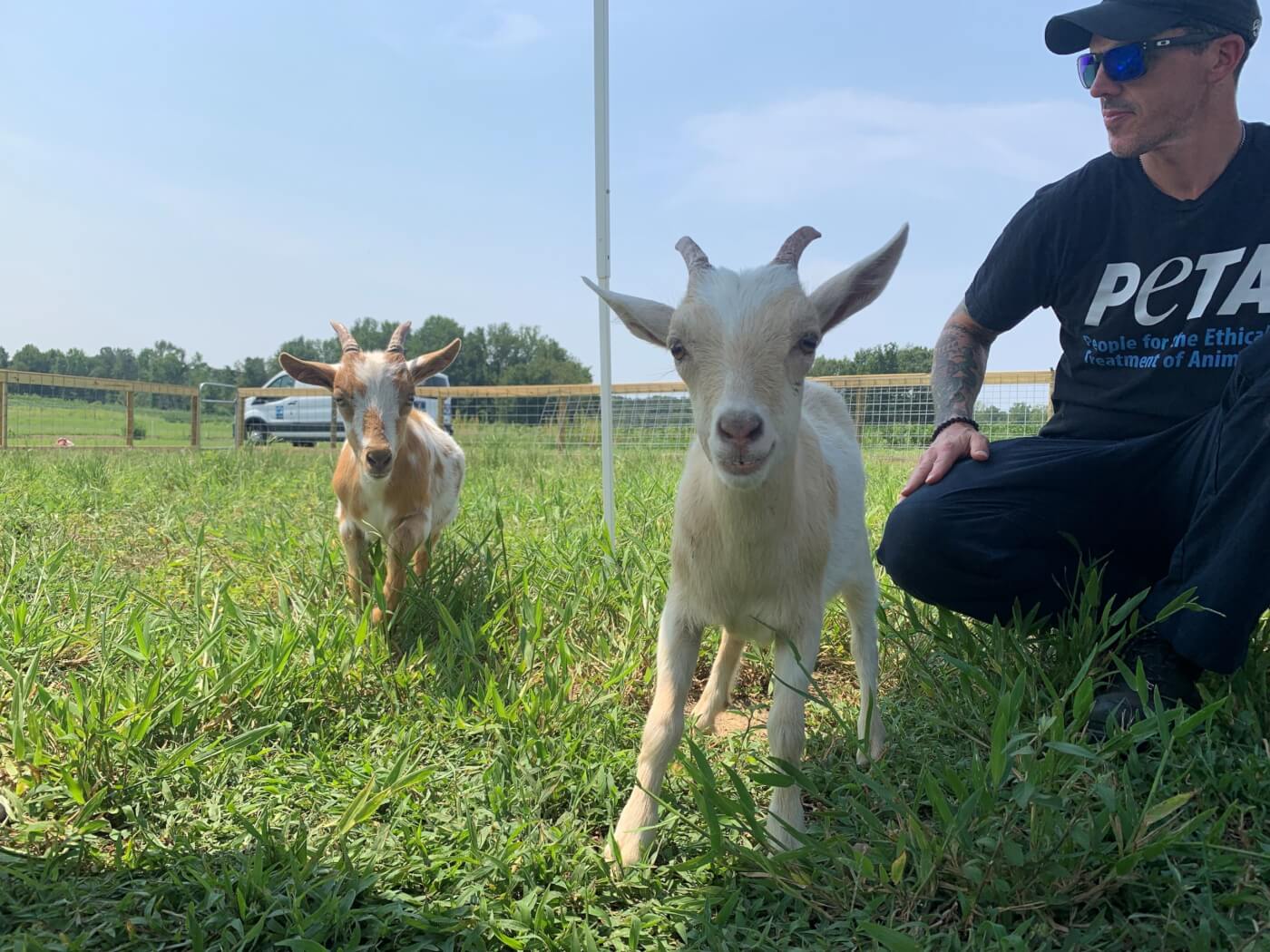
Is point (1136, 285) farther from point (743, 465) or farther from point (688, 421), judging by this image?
point (688, 421)

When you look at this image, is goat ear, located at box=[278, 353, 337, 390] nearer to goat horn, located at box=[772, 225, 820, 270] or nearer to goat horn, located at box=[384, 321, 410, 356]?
goat horn, located at box=[384, 321, 410, 356]

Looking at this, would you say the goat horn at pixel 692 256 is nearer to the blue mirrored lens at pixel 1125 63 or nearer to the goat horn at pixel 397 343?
the blue mirrored lens at pixel 1125 63

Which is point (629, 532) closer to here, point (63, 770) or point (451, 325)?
point (63, 770)

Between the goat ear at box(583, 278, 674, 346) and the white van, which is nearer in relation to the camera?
the goat ear at box(583, 278, 674, 346)

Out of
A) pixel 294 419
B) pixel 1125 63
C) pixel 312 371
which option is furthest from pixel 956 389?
pixel 294 419

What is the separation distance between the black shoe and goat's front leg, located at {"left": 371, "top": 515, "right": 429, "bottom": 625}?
2.41 metres

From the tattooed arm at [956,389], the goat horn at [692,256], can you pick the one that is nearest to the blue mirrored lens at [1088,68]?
the tattooed arm at [956,389]

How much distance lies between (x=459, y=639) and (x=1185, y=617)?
7.19 feet

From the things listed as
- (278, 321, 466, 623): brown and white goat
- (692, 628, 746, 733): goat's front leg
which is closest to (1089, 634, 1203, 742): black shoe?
(692, 628, 746, 733): goat's front leg

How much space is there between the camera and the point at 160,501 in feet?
20.4

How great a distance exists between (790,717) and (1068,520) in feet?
3.74

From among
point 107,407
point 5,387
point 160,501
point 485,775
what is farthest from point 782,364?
point 107,407

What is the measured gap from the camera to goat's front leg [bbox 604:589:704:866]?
2.03m

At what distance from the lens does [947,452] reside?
2.82m
